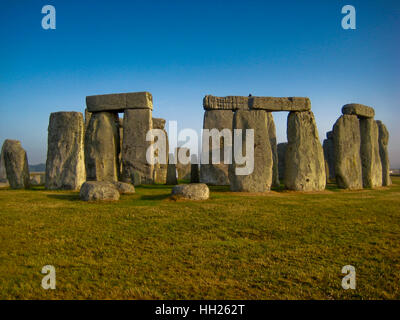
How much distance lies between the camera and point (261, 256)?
4145mm

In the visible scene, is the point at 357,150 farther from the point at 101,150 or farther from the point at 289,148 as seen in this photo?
the point at 101,150

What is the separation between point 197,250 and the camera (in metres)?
4.32

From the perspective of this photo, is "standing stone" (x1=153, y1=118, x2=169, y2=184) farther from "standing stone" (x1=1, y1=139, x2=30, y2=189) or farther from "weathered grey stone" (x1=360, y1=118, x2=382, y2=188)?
"weathered grey stone" (x1=360, y1=118, x2=382, y2=188)

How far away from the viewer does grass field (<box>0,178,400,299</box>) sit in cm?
316

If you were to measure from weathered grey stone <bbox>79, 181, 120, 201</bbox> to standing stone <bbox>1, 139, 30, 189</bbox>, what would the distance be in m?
4.71

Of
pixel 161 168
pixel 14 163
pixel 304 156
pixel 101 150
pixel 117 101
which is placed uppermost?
pixel 117 101

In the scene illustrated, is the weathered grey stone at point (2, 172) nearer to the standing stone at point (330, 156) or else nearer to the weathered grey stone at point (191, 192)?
the weathered grey stone at point (191, 192)

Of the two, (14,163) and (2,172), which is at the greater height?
(14,163)

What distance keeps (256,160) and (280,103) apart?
7.84ft

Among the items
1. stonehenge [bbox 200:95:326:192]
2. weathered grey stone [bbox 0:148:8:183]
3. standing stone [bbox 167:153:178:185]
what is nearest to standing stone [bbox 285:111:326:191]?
stonehenge [bbox 200:95:326:192]

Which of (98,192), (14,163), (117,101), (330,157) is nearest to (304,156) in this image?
(98,192)

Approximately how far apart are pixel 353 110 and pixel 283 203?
6877mm

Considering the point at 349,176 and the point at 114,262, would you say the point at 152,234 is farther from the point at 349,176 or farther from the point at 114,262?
the point at 349,176

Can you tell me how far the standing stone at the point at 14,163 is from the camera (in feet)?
35.3
